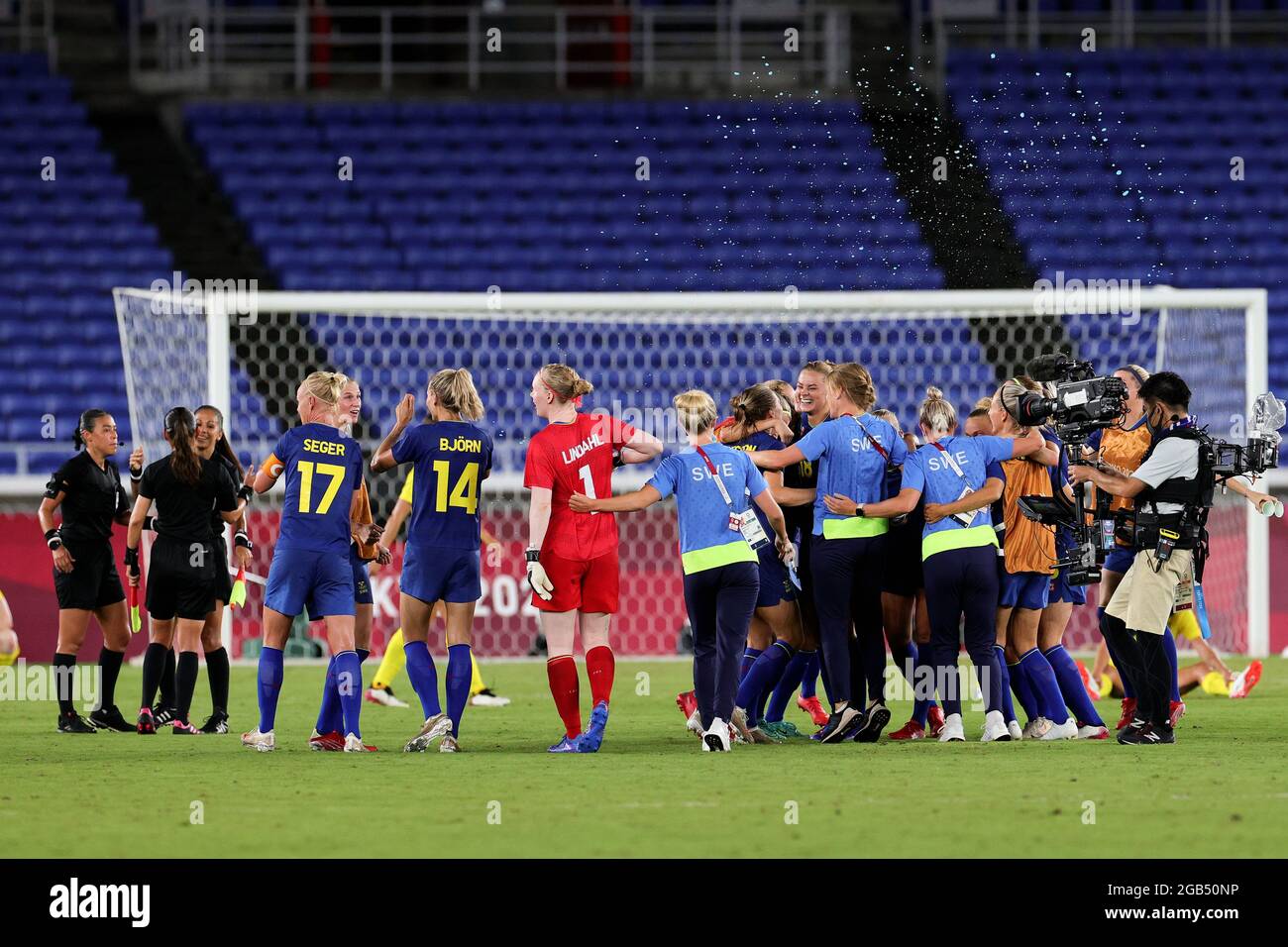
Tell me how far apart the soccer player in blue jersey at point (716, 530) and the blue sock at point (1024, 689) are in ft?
5.44

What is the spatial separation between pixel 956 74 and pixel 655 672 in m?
12.4

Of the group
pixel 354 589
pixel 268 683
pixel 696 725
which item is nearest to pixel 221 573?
pixel 354 589

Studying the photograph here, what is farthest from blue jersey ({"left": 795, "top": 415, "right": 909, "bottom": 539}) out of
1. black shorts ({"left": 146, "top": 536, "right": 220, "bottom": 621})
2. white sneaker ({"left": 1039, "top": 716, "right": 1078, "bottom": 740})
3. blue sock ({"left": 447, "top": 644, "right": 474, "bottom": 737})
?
black shorts ({"left": 146, "top": 536, "right": 220, "bottom": 621})

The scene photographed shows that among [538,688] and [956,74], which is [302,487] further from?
[956,74]

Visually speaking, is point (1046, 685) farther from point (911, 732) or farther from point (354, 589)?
point (354, 589)

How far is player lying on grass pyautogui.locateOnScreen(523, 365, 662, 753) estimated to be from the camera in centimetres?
890

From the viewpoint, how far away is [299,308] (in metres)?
15.3

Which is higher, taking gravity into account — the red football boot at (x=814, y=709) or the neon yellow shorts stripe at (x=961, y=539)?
the neon yellow shorts stripe at (x=961, y=539)

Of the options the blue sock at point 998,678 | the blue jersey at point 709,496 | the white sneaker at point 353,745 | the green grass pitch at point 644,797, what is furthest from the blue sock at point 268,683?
the blue sock at point 998,678

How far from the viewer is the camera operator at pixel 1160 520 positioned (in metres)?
8.86

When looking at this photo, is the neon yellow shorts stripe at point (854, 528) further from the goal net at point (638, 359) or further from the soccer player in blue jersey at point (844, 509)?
the goal net at point (638, 359)

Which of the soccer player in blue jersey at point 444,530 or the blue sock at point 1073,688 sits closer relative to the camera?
the soccer player in blue jersey at point 444,530

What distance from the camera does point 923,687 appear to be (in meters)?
9.77

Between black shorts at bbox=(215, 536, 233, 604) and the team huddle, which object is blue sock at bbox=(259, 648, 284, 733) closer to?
the team huddle
